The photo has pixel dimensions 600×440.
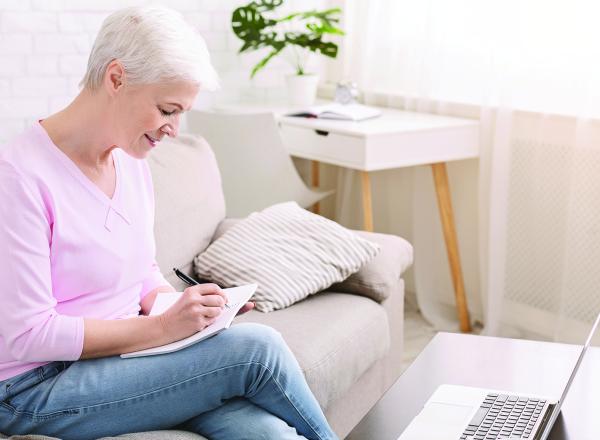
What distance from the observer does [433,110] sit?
3326mm

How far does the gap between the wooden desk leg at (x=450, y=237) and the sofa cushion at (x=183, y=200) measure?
3.15 ft

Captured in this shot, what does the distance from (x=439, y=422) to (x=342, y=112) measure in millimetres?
1843

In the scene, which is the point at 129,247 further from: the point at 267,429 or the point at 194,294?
the point at 267,429

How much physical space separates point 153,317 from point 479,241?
1925 millimetres

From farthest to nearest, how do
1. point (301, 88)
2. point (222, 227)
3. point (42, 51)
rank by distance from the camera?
point (301, 88), point (42, 51), point (222, 227)

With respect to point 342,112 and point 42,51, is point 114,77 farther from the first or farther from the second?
point 342,112

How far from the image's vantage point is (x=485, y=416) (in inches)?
58.4

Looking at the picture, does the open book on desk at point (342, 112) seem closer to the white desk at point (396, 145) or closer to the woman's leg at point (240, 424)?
the white desk at point (396, 145)

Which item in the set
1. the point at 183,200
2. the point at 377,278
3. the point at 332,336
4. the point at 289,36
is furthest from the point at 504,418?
the point at 289,36

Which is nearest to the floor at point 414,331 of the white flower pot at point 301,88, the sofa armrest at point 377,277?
the sofa armrest at point 377,277

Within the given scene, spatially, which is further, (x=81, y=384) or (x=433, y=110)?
(x=433, y=110)

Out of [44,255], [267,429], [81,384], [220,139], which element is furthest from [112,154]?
[220,139]

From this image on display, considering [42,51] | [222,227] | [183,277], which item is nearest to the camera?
[183,277]

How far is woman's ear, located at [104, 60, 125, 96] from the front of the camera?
1.52 metres
